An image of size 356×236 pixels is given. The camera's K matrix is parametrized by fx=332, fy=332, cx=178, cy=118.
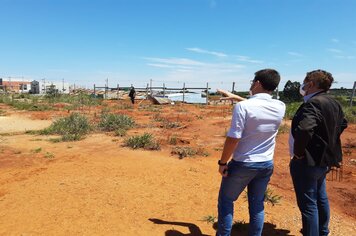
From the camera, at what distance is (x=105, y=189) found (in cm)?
493

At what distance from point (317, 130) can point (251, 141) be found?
62 centimetres

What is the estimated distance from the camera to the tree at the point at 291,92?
22.7 meters

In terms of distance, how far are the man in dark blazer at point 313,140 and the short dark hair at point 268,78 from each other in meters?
0.37

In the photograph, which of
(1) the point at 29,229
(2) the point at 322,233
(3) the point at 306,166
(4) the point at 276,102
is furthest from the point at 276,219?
(1) the point at 29,229

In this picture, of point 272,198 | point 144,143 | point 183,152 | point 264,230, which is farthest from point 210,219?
point 144,143

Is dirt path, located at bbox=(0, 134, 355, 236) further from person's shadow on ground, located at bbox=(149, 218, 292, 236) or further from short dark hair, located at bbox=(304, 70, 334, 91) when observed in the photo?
short dark hair, located at bbox=(304, 70, 334, 91)

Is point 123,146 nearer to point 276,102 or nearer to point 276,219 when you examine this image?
point 276,219

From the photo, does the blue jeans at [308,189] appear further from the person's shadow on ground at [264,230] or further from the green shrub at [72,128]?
the green shrub at [72,128]

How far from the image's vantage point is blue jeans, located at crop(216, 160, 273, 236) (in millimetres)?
2801

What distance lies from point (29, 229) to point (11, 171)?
8.99 feet

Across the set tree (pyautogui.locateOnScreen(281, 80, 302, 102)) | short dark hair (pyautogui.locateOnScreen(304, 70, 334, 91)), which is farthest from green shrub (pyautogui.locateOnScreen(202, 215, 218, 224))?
tree (pyautogui.locateOnScreen(281, 80, 302, 102))

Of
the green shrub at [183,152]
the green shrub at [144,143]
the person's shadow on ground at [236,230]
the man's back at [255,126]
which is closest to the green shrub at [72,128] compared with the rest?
the green shrub at [144,143]

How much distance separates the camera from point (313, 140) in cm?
293

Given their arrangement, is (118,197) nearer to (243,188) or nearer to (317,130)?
(243,188)
